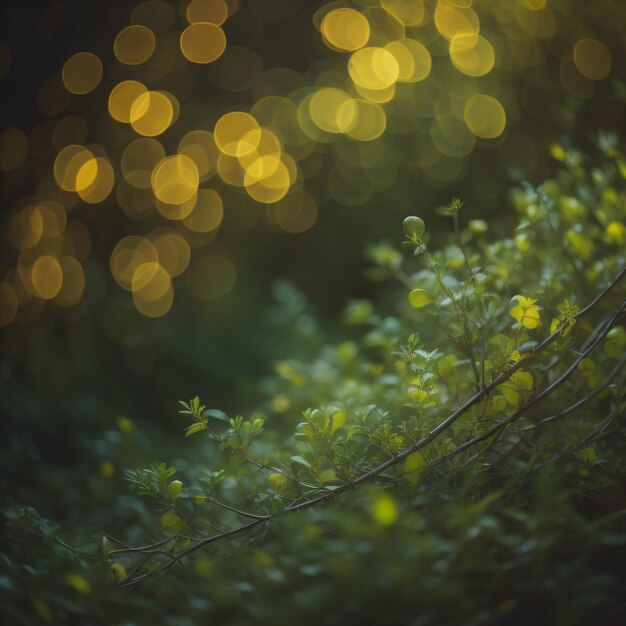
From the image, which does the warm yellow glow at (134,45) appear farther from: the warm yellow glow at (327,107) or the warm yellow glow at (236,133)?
the warm yellow glow at (327,107)

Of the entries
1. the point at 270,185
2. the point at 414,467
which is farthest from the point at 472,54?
the point at 414,467

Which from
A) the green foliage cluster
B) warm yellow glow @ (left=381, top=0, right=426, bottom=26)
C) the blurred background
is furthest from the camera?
warm yellow glow @ (left=381, top=0, right=426, bottom=26)

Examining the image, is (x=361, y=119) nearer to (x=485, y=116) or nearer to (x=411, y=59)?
(x=411, y=59)

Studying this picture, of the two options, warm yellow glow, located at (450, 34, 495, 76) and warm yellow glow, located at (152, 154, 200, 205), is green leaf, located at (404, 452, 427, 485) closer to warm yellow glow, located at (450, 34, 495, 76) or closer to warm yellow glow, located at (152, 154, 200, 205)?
warm yellow glow, located at (450, 34, 495, 76)

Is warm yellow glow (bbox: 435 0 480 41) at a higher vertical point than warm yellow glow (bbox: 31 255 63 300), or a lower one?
higher

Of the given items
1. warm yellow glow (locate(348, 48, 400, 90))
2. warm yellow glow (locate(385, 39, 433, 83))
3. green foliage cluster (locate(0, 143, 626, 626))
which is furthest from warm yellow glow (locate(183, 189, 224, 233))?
green foliage cluster (locate(0, 143, 626, 626))

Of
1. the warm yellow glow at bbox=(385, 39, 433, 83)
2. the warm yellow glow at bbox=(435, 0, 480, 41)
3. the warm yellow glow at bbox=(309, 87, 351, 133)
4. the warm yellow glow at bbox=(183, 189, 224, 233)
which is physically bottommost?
the warm yellow glow at bbox=(183, 189, 224, 233)
